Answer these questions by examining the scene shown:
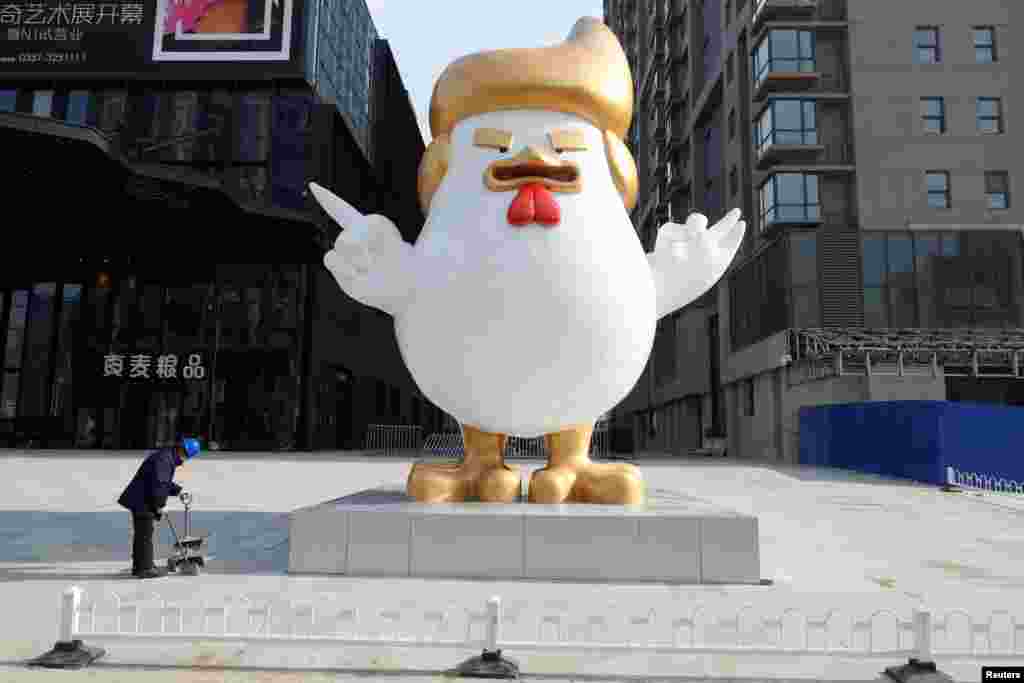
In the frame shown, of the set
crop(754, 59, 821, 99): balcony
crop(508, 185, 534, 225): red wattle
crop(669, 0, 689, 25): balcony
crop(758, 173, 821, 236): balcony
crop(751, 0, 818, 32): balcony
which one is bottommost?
crop(508, 185, 534, 225): red wattle

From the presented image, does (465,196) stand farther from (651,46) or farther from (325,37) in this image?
(651,46)

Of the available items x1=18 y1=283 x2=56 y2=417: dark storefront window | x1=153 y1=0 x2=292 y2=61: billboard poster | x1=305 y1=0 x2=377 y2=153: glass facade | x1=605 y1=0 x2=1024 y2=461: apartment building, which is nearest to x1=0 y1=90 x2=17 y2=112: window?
x1=153 y1=0 x2=292 y2=61: billboard poster

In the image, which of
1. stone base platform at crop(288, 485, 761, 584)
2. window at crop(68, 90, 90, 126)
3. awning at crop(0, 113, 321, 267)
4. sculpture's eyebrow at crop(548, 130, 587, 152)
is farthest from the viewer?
window at crop(68, 90, 90, 126)

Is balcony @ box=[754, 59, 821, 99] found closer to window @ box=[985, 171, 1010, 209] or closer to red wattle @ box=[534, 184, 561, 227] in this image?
window @ box=[985, 171, 1010, 209]

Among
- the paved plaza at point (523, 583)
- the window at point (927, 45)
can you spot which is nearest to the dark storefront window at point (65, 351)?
the paved plaza at point (523, 583)

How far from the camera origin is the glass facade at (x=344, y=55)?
2667 cm

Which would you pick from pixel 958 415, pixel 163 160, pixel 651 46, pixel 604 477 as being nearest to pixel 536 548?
pixel 604 477

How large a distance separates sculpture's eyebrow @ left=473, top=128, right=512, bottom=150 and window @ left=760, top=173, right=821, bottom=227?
19.8m

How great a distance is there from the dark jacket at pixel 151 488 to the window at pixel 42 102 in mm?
25921

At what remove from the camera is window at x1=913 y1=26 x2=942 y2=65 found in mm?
24391

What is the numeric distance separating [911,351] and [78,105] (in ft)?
91.5

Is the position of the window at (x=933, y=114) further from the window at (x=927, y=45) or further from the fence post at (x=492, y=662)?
the fence post at (x=492, y=662)

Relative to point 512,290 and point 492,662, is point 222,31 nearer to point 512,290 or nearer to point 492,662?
point 512,290

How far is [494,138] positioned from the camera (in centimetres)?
649
